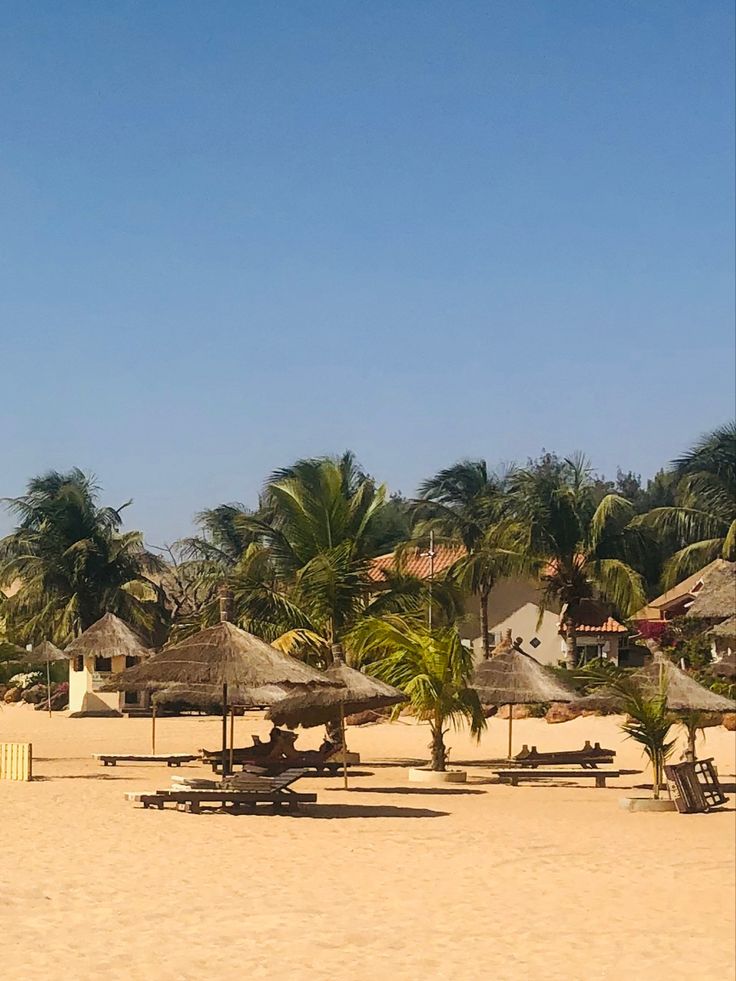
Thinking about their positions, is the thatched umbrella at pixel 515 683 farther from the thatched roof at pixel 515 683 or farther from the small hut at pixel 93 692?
the small hut at pixel 93 692

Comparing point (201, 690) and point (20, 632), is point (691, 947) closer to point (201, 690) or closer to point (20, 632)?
point (201, 690)

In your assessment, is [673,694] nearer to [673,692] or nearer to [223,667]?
[673,692]

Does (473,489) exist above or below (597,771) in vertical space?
above

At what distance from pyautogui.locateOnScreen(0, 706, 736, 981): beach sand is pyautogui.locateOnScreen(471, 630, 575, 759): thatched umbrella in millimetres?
3570

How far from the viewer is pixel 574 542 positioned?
40406mm

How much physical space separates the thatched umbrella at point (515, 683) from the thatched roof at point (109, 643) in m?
12.5

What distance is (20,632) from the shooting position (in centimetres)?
4622

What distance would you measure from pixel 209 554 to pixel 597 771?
29.7 meters

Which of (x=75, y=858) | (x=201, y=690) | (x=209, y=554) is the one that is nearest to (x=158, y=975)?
(x=75, y=858)

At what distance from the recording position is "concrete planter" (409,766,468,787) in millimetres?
22325

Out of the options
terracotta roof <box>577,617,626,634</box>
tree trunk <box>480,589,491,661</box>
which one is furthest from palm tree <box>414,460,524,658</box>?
terracotta roof <box>577,617,626,634</box>

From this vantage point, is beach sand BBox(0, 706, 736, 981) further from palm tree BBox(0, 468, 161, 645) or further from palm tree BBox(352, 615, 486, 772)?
palm tree BBox(0, 468, 161, 645)

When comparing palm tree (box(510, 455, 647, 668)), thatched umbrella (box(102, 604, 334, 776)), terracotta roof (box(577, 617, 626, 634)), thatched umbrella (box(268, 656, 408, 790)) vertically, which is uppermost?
palm tree (box(510, 455, 647, 668))

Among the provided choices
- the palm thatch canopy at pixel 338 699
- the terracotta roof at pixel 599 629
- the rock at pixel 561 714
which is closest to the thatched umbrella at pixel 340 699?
the palm thatch canopy at pixel 338 699
